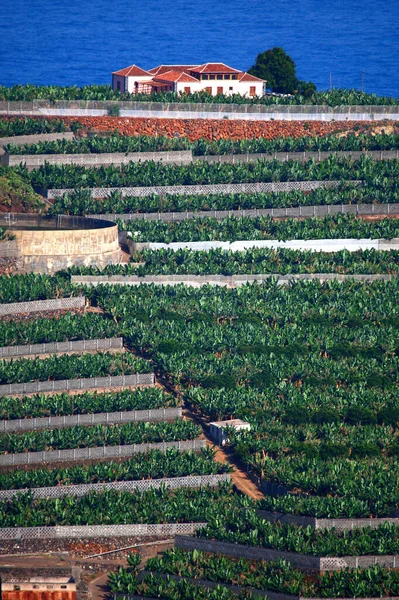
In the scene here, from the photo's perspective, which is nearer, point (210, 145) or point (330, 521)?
point (330, 521)

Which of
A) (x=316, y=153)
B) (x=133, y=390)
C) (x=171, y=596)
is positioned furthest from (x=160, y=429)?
(x=316, y=153)

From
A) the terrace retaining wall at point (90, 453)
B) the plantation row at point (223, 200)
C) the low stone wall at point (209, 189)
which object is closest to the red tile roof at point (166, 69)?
the low stone wall at point (209, 189)

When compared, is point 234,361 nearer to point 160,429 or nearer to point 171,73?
point 160,429

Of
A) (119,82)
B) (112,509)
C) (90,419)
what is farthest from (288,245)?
(119,82)

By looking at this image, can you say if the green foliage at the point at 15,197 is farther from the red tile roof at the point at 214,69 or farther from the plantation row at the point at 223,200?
the red tile roof at the point at 214,69

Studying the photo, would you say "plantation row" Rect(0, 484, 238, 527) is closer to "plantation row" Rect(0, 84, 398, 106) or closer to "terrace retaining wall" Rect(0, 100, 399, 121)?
"terrace retaining wall" Rect(0, 100, 399, 121)

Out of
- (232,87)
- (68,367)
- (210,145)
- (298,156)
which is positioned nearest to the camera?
(68,367)

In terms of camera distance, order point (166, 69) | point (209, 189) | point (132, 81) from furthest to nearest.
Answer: point (166, 69)
point (132, 81)
point (209, 189)

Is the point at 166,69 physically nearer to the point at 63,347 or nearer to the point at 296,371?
the point at 63,347
